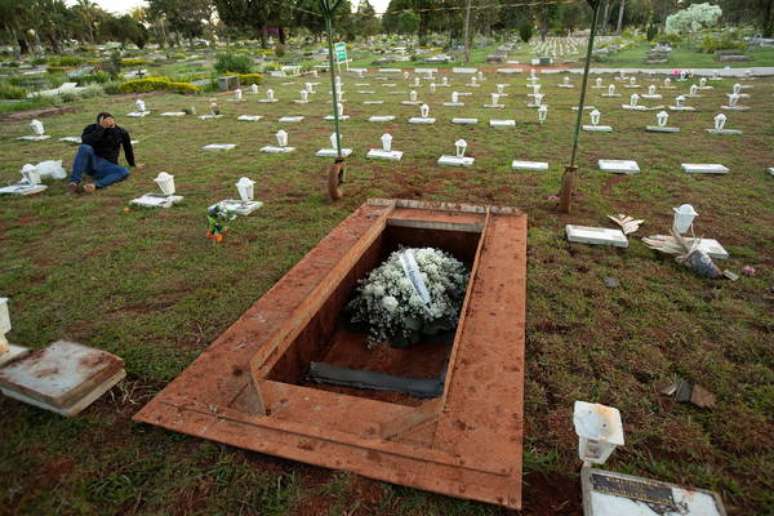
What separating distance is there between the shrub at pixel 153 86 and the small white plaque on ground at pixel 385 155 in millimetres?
13955

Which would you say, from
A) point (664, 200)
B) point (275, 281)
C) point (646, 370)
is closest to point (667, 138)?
point (664, 200)

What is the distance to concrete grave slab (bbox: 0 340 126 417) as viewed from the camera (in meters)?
2.70

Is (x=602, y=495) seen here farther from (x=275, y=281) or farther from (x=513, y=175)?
(x=513, y=175)

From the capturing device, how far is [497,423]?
7.98 ft

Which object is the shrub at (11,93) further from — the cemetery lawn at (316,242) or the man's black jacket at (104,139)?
the man's black jacket at (104,139)

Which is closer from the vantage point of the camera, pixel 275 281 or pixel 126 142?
pixel 275 281

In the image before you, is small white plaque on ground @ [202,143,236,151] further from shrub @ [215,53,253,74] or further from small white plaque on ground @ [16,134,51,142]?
shrub @ [215,53,253,74]

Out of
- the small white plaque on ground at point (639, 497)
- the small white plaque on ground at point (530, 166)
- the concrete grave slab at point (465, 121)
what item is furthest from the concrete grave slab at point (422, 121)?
the small white plaque on ground at point (639, 497)

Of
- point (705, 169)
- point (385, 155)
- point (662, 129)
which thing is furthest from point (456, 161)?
point (662, 129)

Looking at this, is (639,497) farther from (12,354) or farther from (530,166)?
(530,166)

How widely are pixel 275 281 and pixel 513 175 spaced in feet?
16.0

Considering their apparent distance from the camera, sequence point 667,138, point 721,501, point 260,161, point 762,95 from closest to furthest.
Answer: point 721,501 < point 260,161 < point 667,138 < point 762,95

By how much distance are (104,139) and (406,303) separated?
→ 664 cm

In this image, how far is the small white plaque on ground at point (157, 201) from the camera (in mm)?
6473
